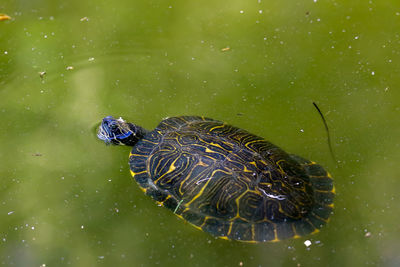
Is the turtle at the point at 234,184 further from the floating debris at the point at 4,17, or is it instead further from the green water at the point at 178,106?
the floating debris at the point at 4,17

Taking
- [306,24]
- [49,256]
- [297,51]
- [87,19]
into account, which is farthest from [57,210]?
[306,24]

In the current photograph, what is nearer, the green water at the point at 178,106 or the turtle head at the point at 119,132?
the green water at the point at 178,106

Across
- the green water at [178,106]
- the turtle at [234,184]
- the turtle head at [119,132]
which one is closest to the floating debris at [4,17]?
the green water at [178,106]

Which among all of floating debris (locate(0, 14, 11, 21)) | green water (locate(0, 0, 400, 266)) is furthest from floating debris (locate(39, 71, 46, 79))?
floating debris (locate(0, 14, 11, 21))

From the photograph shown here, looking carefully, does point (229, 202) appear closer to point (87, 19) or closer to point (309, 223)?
point (309, 223)

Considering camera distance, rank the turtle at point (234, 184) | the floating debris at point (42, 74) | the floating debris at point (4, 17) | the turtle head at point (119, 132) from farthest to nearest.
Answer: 1. the floating debris at point (4, 17)
2. the floating debris at point (42, 74)
3. the turtle head at point (119, 132)
4. the turtle at point (234, 184)

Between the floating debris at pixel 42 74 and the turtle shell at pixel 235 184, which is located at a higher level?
the turtle shell at pixel 235 184

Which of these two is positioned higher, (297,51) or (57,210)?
(297,51)

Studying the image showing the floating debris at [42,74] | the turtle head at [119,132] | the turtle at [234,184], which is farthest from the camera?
the floating debris at [42,74]

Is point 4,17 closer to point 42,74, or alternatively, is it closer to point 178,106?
point 42,74
